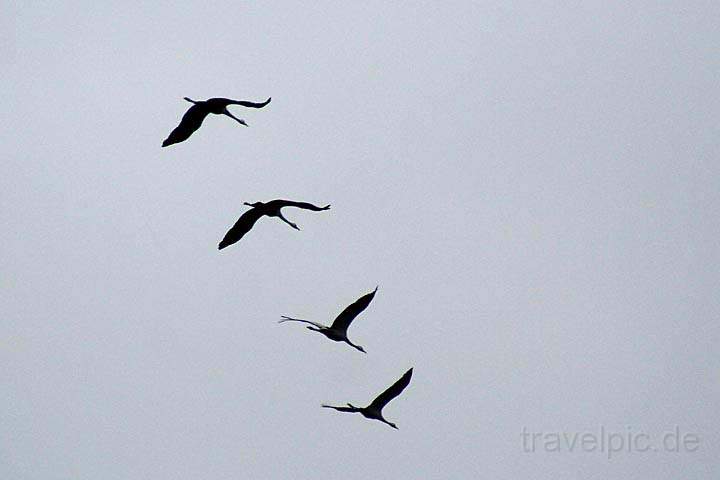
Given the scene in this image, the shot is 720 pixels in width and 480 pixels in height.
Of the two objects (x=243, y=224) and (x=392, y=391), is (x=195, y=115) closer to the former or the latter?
(x=243, y=224)

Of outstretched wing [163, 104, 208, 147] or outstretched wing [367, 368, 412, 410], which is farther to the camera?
outstretched wing [367, 368, 412, 410]

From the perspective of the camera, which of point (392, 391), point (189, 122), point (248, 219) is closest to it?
point (189, 122)

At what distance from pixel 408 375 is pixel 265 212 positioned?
20.6 feet

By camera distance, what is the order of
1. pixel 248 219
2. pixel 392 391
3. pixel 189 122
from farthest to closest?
pixel 392 391, pixel 248 219, pixel 189 122

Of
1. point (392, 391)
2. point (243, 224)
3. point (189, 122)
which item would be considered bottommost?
point (392, 391)

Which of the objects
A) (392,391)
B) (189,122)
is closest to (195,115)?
(189,122)

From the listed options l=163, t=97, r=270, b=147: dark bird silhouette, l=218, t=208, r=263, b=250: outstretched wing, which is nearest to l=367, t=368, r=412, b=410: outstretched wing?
l=218, t=208, r=263, b=250: outstretched wing

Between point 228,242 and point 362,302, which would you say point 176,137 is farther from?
point 362,302

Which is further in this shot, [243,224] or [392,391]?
[392,391]

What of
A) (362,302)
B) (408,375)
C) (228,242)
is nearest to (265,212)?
(228,242)

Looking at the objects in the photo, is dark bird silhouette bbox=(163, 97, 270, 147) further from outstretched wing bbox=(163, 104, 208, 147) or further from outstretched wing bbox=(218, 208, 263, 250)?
outstretched wing bbox=(218, 208, 263, 250)

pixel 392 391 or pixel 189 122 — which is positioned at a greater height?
pixel 189 122

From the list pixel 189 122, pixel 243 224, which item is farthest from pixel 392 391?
pixel 189 122

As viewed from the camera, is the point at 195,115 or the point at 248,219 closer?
the point at 195,115
